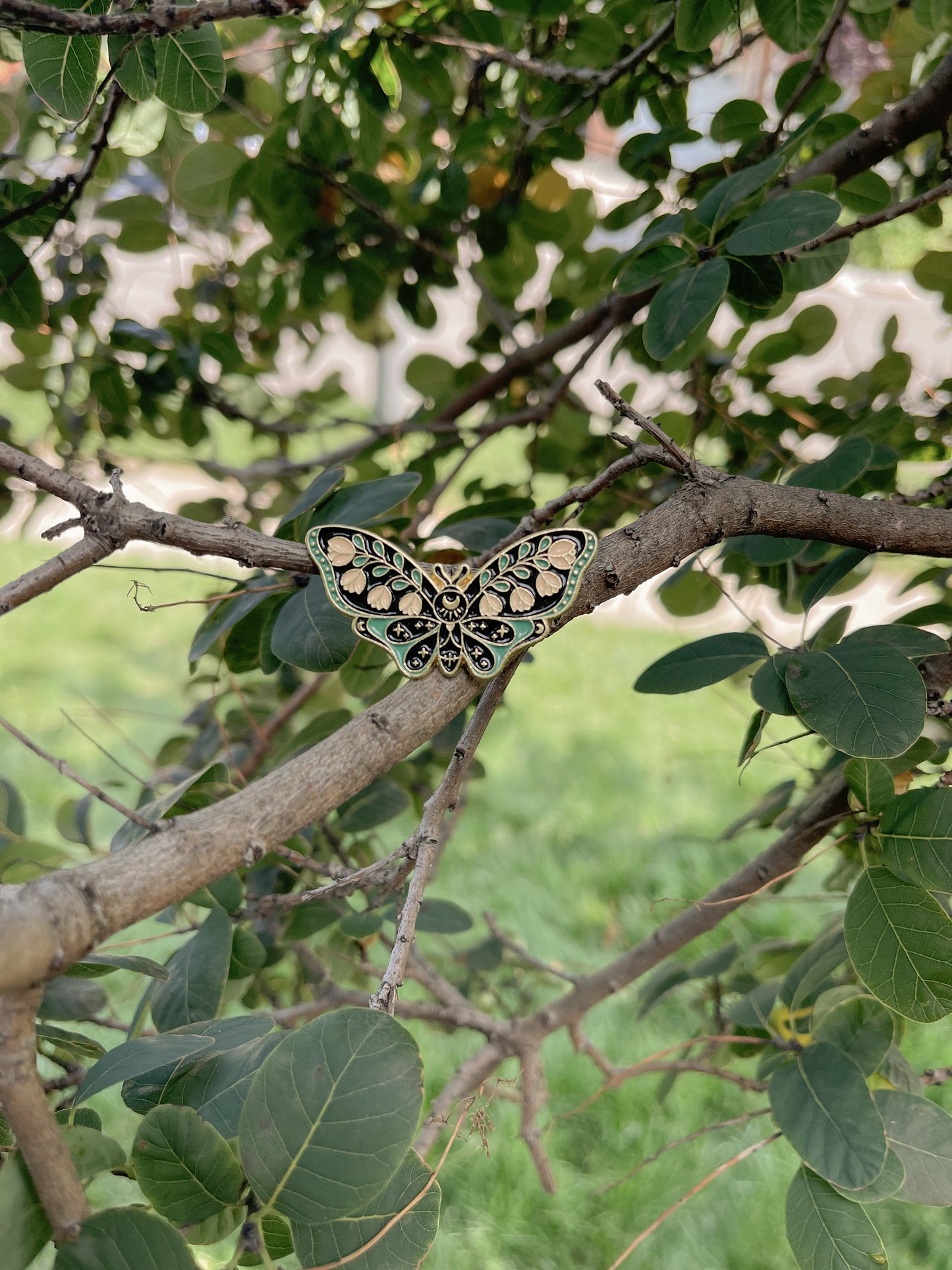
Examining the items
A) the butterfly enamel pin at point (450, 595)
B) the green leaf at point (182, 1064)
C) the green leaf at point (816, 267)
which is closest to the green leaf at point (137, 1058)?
the green leaf at point (182, 1064)

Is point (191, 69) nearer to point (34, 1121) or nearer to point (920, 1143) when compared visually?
point (34, 1121)

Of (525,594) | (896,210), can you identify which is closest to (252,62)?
(896,210)

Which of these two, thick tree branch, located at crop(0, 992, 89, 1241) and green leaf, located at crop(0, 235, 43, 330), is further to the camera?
green leaf, located at crop(0, 235, 43, 330)

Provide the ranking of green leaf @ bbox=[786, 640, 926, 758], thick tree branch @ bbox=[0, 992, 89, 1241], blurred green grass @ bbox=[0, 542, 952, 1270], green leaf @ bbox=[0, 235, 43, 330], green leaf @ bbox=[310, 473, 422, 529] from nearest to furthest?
1. thick tree branch @ bbox=[0, 992, 89, 1241]
2. green leaf @ bbox=[786, 640, 926, 758]
3. green leaf @ bbox=[310, 473, 422, 529]
4. green leaf @ bbox=[0, 235, 43, 330]
5. blurred green grass @ bbox=[0, 542, 952, 1270]

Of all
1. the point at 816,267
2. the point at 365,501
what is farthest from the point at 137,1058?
the point at 816,267

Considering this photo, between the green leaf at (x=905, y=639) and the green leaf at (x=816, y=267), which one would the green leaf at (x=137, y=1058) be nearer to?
the green leaf at (x=905, y=639)

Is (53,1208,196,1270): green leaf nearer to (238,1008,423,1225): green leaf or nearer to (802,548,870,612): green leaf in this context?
(238,1008,423,1225): green leaf

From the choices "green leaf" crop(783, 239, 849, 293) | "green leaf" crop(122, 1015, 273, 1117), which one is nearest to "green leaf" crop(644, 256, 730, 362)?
"green leaf" crop(783, 239, 849, 293)

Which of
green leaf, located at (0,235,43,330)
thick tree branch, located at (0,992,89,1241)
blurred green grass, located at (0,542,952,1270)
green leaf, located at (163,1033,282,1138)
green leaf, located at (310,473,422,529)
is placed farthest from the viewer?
blurred green grass, located at (0,542,952,1270)
